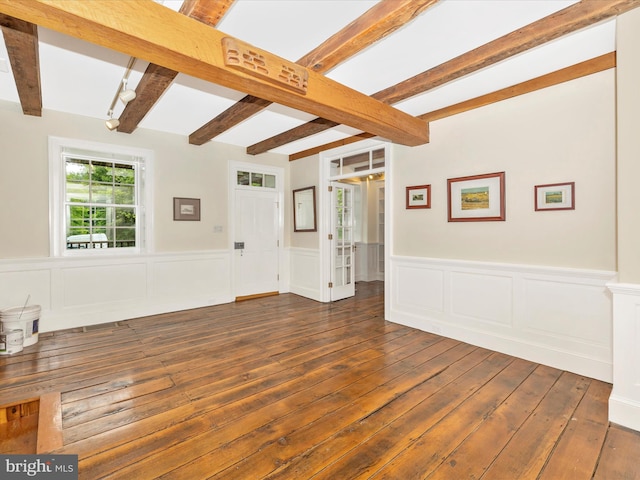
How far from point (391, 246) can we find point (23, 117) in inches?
188

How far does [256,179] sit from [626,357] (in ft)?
17.1

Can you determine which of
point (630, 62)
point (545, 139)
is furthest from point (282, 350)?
point (630, 62)

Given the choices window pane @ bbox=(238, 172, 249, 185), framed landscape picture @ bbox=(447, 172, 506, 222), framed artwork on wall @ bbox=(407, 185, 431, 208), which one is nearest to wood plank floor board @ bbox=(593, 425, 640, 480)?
framed landscape picture @ bbox=(447, 172, 506, 222)

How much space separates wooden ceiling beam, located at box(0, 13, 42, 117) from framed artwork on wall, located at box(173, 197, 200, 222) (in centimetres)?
191

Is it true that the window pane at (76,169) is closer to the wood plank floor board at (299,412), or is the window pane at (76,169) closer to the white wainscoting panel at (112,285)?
the white wainscoting panel at (112,285)

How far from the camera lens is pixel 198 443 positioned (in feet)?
6.03

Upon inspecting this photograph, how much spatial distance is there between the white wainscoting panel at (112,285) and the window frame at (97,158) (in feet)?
0.65

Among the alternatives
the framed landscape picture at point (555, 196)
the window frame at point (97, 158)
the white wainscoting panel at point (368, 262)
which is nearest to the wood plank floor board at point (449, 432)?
the framed landscape picture at point (555, 196)

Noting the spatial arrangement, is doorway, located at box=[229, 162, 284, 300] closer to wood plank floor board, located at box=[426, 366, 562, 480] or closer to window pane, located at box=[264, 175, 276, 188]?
window pane, located at box=[264, 175, 276, 188]

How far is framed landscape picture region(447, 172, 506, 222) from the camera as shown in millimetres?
3182

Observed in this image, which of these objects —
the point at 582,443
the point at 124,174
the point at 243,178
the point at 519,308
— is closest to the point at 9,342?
the point at 124,174

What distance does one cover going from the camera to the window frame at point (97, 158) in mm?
3850

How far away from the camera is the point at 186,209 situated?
4844 millimetres

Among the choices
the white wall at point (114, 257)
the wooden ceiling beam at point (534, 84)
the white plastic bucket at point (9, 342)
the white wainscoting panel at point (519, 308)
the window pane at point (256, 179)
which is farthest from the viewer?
the window pane at point (256, 179)
